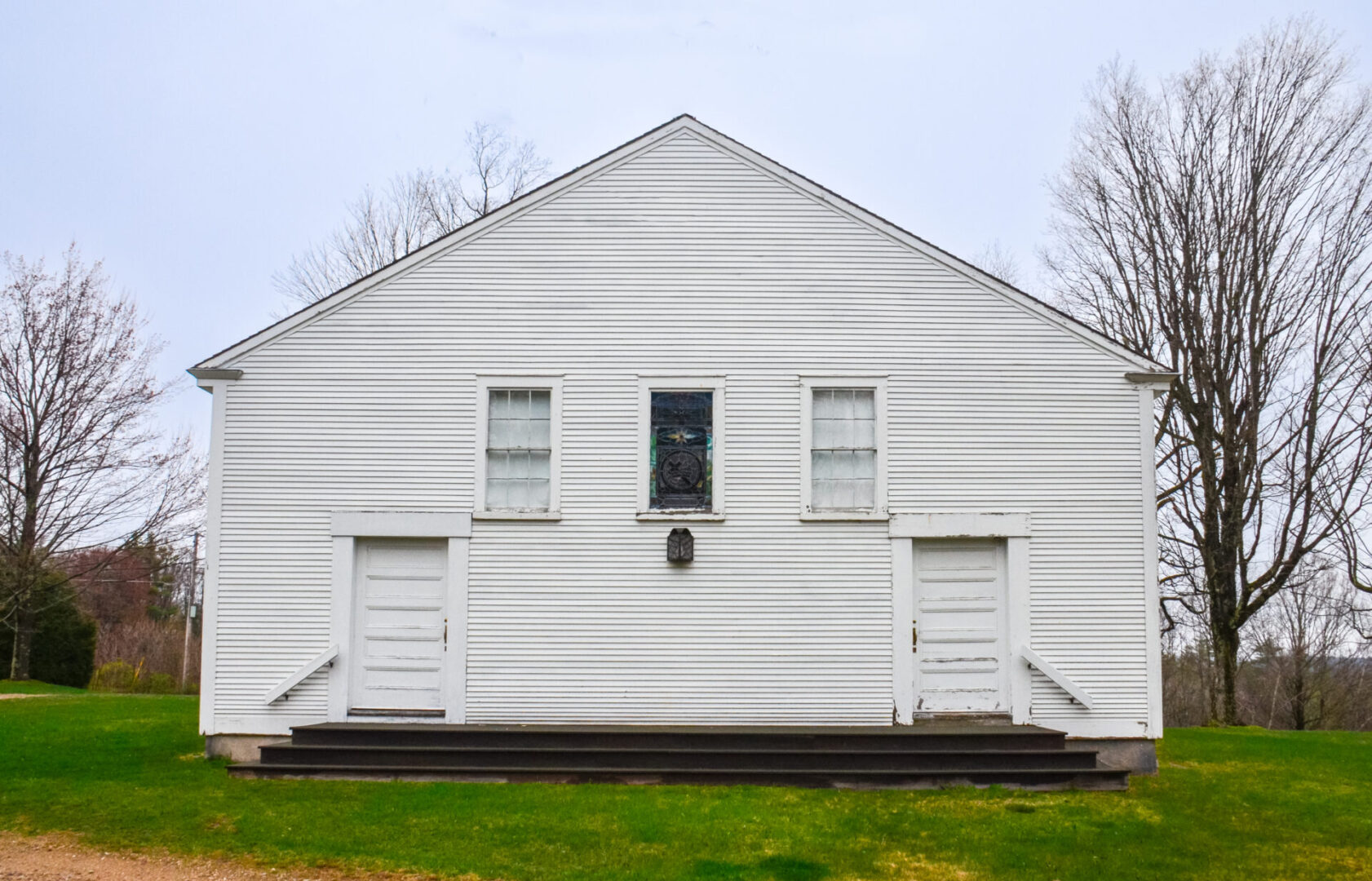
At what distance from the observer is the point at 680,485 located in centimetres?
1165

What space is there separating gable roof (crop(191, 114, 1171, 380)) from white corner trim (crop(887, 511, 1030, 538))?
217cm

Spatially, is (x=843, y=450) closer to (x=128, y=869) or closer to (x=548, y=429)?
(x=548, y=429)

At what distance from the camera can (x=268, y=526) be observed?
11.5 m

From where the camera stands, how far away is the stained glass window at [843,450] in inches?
460

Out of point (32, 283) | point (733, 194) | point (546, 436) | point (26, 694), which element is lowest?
point (26, 694)

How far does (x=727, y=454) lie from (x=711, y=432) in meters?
0.29

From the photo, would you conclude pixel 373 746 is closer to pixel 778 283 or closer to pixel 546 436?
pixel 546 436

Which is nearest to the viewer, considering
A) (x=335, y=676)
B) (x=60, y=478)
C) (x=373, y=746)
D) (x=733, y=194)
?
(x=373, y=746)

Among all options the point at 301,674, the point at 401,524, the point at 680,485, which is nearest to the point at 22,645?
the point at 301,674

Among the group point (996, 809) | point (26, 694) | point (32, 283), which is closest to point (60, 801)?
point (996, 809)

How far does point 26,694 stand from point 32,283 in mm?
10736

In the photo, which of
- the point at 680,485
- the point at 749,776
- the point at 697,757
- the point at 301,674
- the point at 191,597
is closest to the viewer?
the point at 749,776

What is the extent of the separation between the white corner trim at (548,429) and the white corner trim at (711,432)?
85 centimetres

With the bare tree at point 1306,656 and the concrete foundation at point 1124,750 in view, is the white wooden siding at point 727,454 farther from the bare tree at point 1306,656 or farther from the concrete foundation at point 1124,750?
the bare tree at point 1306,656
